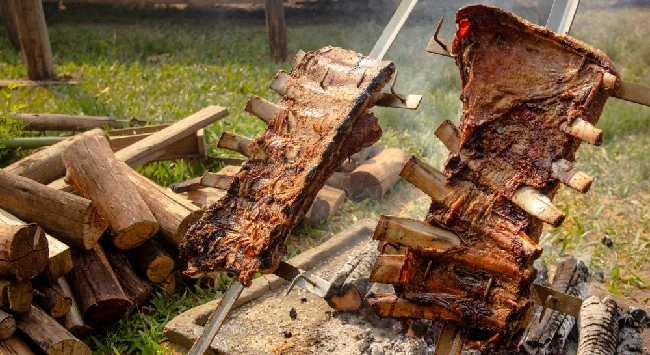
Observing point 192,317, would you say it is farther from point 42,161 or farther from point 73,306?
point 42,161

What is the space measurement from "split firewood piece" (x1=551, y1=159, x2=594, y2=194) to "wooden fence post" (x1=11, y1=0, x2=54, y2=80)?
7504 mm

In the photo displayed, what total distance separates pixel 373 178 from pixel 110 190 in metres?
2.52

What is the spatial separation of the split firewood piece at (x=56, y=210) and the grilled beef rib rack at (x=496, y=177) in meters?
2.11

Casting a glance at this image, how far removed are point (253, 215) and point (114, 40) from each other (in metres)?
8.57

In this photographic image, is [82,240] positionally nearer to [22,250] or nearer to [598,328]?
[22,250]

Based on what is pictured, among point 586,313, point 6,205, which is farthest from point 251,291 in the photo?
point 586,313

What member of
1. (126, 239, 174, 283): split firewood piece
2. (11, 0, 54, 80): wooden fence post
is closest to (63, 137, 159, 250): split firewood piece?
(126, 239, 174, 283): split firewood piece

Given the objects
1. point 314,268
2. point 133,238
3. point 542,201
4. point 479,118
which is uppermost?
point 479,118

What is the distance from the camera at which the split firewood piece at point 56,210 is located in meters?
3.79

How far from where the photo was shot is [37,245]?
3.35 meters

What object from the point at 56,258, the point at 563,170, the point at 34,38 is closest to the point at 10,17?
the point at 34,38

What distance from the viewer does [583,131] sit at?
95.4 inches

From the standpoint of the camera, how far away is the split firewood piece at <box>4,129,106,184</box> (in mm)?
4734

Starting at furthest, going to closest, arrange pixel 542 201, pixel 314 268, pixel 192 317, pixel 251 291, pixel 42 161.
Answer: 1. pixel 42 161
2. pixel 314 268
3. pixel 251 291
4. pixel 192 317
5. pixel 542 201
